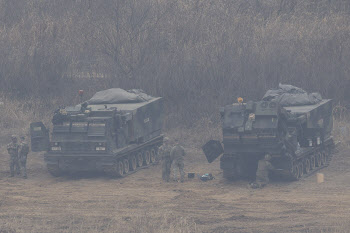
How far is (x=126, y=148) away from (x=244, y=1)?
81.9ft

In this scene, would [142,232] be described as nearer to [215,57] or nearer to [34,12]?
[215,57]

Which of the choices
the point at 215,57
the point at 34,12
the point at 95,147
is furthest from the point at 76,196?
the point at 34,12

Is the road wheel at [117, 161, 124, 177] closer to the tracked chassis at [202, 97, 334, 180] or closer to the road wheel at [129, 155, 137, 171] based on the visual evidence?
the road wheel at [129, 155, 137, 171]

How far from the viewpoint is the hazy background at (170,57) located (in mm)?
31125

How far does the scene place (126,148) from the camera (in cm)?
2328

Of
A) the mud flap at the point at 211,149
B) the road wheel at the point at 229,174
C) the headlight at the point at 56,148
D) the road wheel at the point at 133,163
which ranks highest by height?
Answer: the headlight at the point at 56,148

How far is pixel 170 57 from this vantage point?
3262 cm

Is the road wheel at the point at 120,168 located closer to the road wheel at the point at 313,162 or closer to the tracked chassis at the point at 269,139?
the tracked chassis at the point at 269,139

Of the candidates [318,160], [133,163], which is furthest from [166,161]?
[318,160]

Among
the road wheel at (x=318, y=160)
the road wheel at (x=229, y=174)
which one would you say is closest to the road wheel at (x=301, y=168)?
the road wheel at (x=318, y=160)

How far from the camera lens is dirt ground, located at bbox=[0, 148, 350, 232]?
16.2 meters

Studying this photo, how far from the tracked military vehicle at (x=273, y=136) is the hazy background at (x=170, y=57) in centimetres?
718

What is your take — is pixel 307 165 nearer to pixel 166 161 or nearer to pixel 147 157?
pixel 166 161

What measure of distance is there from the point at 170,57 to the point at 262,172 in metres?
12.7
